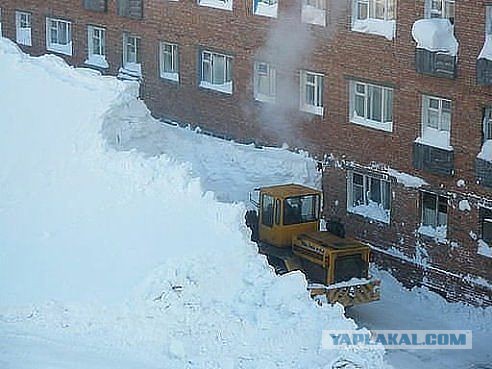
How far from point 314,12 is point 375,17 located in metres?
1.88

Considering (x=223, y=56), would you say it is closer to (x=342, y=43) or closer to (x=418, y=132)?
(x=342, y=43)

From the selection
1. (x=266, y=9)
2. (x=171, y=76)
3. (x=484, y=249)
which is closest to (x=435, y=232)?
(x=484, y=249)

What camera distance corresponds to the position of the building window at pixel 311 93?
33.2 metres

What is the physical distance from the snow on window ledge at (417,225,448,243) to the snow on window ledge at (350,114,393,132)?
7.58ft

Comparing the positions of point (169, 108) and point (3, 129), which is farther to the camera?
point (169, 108)

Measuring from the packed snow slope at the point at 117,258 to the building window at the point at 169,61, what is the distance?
4.76 m

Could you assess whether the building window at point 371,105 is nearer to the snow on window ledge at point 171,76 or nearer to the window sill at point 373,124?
the window sill at point 373,124

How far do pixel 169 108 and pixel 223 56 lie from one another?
7.87 feet

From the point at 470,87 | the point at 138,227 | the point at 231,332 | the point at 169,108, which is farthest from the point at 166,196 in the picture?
the point at 169,108

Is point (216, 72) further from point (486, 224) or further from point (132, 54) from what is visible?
point (486, 224)

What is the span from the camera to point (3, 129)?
30.8m

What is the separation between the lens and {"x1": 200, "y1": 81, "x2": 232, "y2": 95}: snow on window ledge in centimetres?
3556

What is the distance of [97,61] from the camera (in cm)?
3944

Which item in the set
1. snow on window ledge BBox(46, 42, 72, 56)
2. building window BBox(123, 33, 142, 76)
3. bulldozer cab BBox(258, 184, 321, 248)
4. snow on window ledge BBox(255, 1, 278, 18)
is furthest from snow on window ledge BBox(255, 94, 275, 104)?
snow on window ledge BBox(46, 42, 72, 56)
